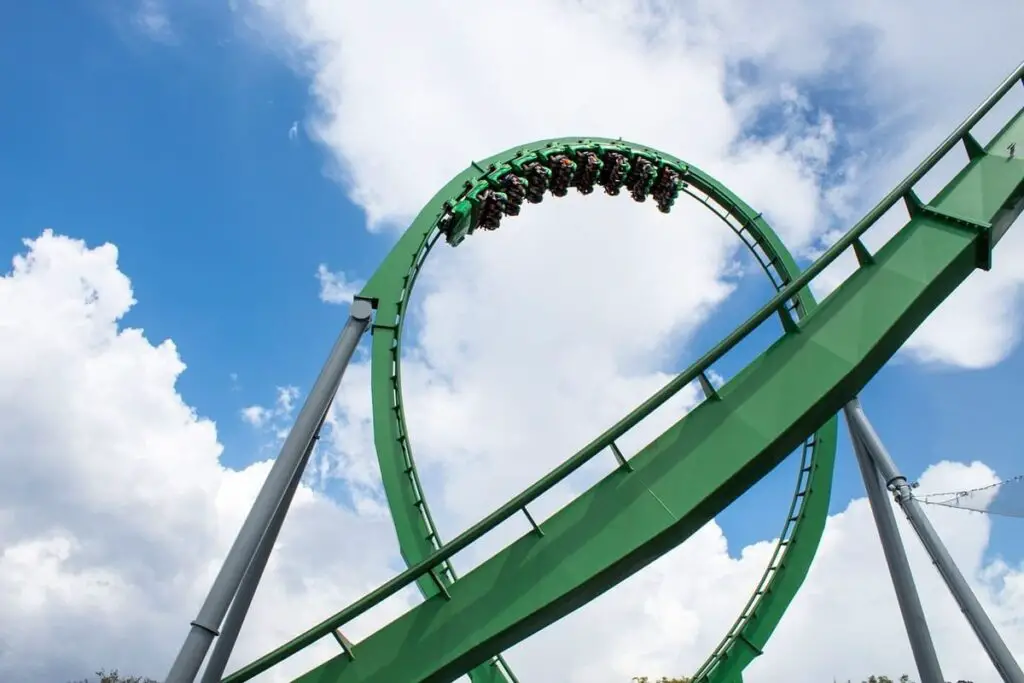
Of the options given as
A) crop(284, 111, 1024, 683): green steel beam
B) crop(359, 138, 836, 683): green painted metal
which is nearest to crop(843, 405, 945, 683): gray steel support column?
crop(359, 138, 836, 683): green painted metal

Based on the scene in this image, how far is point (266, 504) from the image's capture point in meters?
5.87

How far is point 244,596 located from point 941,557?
6875 mm

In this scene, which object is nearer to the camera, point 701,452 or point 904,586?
point 701,452

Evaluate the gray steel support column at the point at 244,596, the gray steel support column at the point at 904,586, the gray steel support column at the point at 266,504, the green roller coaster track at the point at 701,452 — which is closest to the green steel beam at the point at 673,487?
the green roller coaster track at the point at 701,452

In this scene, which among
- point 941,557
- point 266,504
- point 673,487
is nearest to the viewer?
point 673,487

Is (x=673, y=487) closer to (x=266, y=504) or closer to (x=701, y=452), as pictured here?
(x=701, y=452)

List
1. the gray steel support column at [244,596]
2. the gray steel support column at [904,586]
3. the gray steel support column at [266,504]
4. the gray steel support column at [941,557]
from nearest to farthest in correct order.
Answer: the gray steel support column at [266,504] < the gray steel support column at [244,596] < the gray steel support column at [941,557] < the gray steel support column at [904,586]

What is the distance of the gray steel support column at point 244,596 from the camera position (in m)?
6.05

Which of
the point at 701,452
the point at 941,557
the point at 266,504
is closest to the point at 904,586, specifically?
the point at 941,557

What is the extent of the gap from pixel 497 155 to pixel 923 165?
6895 mm

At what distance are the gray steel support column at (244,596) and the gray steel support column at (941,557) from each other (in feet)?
20.5

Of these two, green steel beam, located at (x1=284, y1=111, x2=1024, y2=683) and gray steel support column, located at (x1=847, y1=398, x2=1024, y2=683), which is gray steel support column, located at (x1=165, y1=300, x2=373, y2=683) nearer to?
green steel beam, located at (x1=284, y1=111, x2=1024, y2=683)

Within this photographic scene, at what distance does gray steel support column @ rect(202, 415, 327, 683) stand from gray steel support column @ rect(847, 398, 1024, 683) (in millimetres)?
6258

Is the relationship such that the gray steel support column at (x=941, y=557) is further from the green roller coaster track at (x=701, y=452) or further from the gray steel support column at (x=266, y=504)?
the gray steel support column at (x=266, y=504)
